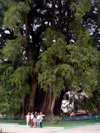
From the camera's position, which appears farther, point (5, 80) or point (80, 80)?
point (5, 80)

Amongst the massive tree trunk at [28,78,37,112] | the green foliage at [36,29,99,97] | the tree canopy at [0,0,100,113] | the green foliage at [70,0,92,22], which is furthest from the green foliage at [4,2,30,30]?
the massive tree trunk at [28,78,37,112]

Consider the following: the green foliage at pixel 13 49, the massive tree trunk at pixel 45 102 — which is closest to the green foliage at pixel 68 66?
the green foliage at pixel 13 49

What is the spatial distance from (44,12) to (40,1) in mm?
1646

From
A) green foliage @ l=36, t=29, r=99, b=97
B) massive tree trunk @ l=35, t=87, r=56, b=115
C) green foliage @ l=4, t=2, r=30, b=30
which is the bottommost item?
massive tree trunk @ l=35, t=87, r=56, b=115

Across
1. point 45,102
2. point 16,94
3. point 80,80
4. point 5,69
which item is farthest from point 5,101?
point 80,80

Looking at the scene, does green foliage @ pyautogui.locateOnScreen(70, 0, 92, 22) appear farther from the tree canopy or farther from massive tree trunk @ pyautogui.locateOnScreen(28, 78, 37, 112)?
massive tree trunk @ pyautogui.locateOnScreen(28, 78, 37, 112)

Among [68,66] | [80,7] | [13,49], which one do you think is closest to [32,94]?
[13,49]

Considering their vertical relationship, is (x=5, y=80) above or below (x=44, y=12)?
below

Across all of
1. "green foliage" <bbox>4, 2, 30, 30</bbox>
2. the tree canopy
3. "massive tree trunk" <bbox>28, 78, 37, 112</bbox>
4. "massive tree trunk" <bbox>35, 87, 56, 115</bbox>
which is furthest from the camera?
"massive tree trunk" <bbox>28, 78, 37, 112</bbox>

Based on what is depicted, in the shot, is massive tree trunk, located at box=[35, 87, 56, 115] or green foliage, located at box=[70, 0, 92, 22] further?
massive tree trunk, located at box=[35, 87, 56, 115]

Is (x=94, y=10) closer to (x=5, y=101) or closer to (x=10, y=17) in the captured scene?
(x=10, y=17)

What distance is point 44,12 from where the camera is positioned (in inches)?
976

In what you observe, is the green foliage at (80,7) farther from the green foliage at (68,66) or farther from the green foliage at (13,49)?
the green foliage at (13,49)

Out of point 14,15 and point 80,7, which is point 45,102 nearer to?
point 14,15
